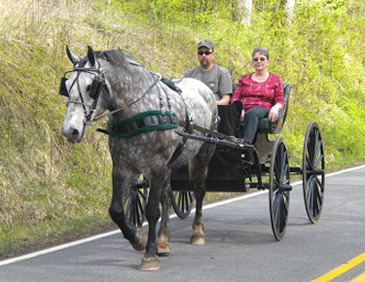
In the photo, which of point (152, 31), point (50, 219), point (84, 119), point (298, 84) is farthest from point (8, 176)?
point (298, 84)

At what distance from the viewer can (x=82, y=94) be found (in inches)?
264

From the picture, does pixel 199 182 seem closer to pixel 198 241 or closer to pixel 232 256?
pixel 198 241

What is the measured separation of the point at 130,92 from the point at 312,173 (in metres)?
3.85

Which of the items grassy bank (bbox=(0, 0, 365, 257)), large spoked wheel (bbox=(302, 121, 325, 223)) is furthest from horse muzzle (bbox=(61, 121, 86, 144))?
large spoked wheel (bbox=(302, 121, 325, 223))

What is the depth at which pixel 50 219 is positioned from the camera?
9.81m

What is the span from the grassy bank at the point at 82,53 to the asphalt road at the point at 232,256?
0.86 metres

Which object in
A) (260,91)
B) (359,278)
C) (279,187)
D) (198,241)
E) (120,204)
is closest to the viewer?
(359,278)

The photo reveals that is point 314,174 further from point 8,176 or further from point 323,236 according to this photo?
point 8,176

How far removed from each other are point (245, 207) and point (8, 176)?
3550 mm

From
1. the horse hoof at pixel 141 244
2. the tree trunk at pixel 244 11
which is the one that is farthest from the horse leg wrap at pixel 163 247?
the tree trunk at pixel 244 11

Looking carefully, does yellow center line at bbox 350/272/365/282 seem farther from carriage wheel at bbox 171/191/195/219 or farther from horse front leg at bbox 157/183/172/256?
carriage wheel at bbox 171/191/195/219

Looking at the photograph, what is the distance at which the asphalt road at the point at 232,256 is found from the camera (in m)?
7.04

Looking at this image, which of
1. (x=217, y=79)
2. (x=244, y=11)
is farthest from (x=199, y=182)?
(x=244, y=11)

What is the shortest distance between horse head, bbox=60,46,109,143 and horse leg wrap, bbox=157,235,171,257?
176cm
